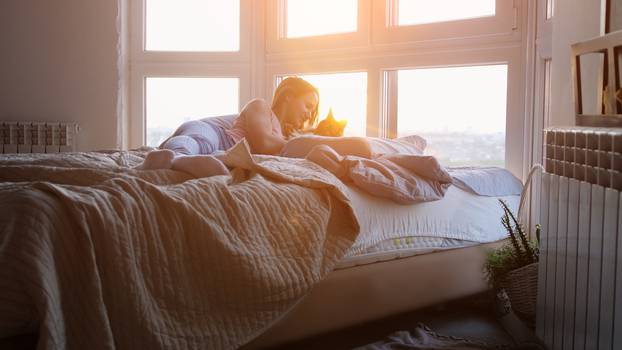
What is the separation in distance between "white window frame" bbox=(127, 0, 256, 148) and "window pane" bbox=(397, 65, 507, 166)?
3.08 feet

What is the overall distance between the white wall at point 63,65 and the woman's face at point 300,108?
121 centimetres

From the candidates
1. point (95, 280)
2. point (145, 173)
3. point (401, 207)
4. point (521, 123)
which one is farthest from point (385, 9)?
point (95, 280)

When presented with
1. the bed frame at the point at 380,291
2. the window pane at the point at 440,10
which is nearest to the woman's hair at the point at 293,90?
the window pane at the point at 440,10

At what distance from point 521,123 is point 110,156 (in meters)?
1.78

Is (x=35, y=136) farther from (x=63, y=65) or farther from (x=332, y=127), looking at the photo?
(x=332, y=127)

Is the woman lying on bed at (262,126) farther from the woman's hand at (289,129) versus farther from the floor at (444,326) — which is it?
the floor at (444,326)

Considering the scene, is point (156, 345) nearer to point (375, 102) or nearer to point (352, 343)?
point (352, 343)

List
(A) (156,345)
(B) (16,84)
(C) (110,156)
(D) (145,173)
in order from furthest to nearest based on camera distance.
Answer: (B) (16,84), (C) (110,156), (D) (145,173), (A) (156,345)

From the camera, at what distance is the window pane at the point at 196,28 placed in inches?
151

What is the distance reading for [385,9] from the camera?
332 centimetres

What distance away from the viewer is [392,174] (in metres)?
2.08

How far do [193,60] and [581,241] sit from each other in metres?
2.89

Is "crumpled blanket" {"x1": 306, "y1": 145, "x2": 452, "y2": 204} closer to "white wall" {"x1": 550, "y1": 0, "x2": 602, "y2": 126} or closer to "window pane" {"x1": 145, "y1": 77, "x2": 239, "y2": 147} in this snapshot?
"white wall" {"x1": 550, "y1": 0, "x2": 602, "y2": 126}

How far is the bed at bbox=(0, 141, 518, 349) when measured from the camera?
1.24m
